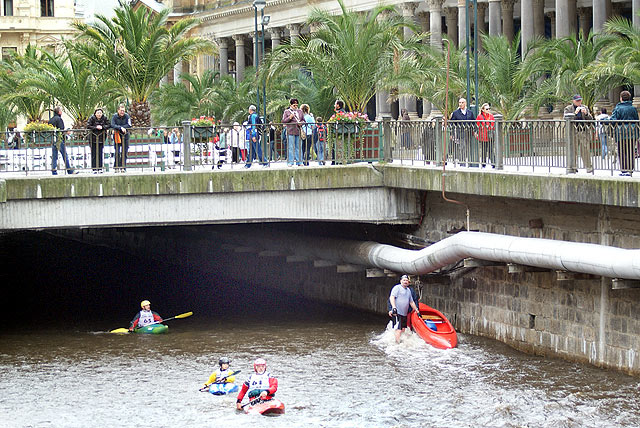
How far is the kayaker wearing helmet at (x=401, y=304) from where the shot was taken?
24.6m

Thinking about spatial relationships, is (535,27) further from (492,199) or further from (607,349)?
(607,349)

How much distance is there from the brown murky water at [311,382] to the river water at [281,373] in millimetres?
32

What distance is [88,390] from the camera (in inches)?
847

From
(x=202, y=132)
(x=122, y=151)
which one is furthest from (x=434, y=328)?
(x=122, y=151)

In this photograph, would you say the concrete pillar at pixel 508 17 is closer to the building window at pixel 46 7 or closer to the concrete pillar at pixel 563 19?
the concrete pillar at pixel 563 19

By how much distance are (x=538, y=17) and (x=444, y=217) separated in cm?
2691

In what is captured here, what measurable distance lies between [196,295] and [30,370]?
1082cm

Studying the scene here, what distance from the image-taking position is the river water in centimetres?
1928

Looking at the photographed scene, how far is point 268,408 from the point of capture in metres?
19.4

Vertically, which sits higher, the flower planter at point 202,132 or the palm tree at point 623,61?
the palm tree at point 623,61

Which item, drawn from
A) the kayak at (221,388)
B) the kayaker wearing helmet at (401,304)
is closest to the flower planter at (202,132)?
the kayaker wearing helmet at (401,304)

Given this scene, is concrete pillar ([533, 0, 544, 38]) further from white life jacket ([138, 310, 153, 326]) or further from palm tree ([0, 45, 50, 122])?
white life jacket ([138, 310, 153, 326])

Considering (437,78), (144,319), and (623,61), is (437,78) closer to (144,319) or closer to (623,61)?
(623,61)

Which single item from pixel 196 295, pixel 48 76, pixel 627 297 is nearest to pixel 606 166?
pixel 627 297
